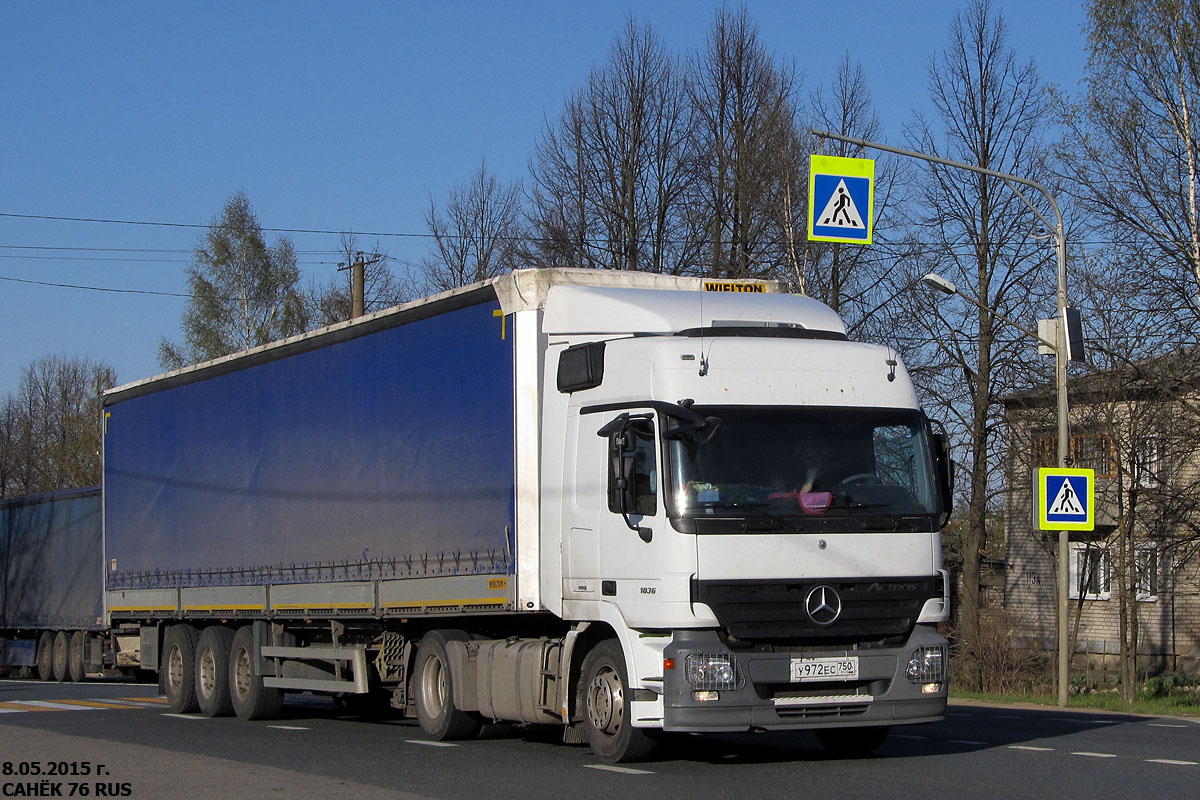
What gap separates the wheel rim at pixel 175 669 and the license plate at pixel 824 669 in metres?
10.6

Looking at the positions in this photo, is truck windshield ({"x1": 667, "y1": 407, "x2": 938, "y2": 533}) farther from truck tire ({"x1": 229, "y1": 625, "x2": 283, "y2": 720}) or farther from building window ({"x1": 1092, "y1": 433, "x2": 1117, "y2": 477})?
building window ({"x1": 1092, "y1": 433, "x2": 1117, "y2": 477})

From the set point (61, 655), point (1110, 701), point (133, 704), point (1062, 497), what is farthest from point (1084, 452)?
point (61, 655)

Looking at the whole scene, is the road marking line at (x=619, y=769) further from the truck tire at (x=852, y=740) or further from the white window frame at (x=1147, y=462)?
the white window frame at (x=1147, y=462)

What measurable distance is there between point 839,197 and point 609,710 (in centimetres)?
978

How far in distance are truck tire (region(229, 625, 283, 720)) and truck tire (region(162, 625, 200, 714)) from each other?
1.01 metres

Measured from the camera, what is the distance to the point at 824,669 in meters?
10.9

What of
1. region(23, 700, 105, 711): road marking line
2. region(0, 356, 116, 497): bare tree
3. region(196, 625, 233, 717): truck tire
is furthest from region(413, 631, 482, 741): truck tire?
region(0, 356, 116, 497): bare tree

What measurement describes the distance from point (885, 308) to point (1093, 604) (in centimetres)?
1119

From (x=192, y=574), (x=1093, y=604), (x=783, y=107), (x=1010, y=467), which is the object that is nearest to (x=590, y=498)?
(x=192, y=574)

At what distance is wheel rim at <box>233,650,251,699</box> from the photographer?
17656mm

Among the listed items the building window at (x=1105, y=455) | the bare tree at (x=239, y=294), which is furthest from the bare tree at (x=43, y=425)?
the building window at (x=1105, y=455)

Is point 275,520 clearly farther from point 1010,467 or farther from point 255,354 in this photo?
point 1010,467

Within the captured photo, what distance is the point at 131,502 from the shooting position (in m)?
20.7

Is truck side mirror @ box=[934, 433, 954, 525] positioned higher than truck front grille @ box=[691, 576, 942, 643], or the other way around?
truck side mirror @ box=[934, 433, 954, 525]
